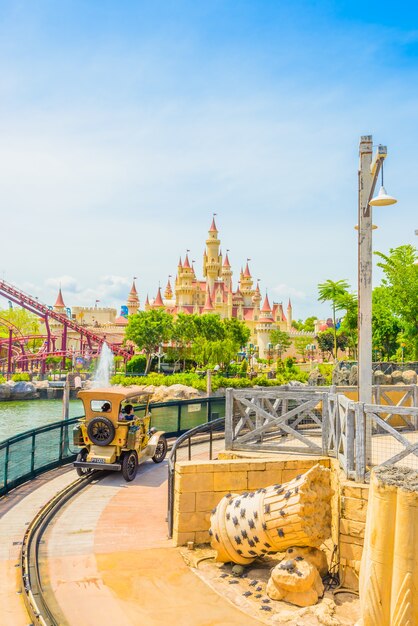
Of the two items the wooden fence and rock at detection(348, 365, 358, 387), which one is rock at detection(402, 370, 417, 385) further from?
the wooden fence

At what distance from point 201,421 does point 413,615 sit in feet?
37.0

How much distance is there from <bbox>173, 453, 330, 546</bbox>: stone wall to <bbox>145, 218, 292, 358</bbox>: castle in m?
89.5

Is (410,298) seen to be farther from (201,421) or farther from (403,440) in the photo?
(403,440)

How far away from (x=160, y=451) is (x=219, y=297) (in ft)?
315

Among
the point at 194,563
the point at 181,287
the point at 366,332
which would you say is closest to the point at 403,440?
the point at 366,332

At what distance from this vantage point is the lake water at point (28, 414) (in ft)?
109

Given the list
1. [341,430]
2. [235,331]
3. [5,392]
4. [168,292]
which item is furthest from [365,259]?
[168,292]

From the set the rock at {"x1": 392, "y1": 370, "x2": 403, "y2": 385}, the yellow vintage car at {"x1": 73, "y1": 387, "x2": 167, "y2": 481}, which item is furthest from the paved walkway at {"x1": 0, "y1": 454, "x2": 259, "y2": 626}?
the rock at {"x1": 392, "y1": 370, "x2": 403, "y2": 385}

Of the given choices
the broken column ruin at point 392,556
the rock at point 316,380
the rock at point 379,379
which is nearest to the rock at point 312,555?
the broken column ruin at point 392,556

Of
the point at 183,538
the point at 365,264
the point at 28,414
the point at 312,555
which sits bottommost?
the point at 28,414

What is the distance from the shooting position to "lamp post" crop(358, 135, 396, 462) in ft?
25.5

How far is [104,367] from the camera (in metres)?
66.4

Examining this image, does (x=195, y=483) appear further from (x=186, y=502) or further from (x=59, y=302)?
(x=59, y=302)

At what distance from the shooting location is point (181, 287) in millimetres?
111312
